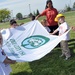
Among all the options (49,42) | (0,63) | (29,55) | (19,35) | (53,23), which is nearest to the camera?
(0,63)

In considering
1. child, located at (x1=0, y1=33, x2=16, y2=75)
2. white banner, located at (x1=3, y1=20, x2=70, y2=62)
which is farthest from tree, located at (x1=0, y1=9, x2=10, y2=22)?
child, located at (x1=0, y1=33, x2=16, y2=75)

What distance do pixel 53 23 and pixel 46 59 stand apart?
5.17ft

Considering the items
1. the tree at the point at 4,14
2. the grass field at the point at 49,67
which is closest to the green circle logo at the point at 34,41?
the grass field at the point at 49,67

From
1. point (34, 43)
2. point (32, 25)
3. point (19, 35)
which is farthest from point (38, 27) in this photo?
point (34, 43)

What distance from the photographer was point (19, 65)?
777 centimetres

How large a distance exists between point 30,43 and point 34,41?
0.57 ft

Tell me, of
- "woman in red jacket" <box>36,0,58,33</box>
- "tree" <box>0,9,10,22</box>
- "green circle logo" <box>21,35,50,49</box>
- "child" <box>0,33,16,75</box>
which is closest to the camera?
"child" <box>0,33,16,75</box>

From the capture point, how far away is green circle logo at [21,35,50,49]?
6.50m

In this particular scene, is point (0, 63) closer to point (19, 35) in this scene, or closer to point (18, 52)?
point (18, 52)

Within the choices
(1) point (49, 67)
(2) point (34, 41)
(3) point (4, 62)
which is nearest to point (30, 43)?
(2) point (34, 41)

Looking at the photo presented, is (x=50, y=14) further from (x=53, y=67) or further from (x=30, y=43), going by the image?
(x=53, y=67)

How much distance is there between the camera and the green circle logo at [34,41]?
6.50 m

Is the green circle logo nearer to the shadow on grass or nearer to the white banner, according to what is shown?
the white banner

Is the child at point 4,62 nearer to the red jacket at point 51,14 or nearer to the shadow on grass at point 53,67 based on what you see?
the shadow on grass at point 53,67
